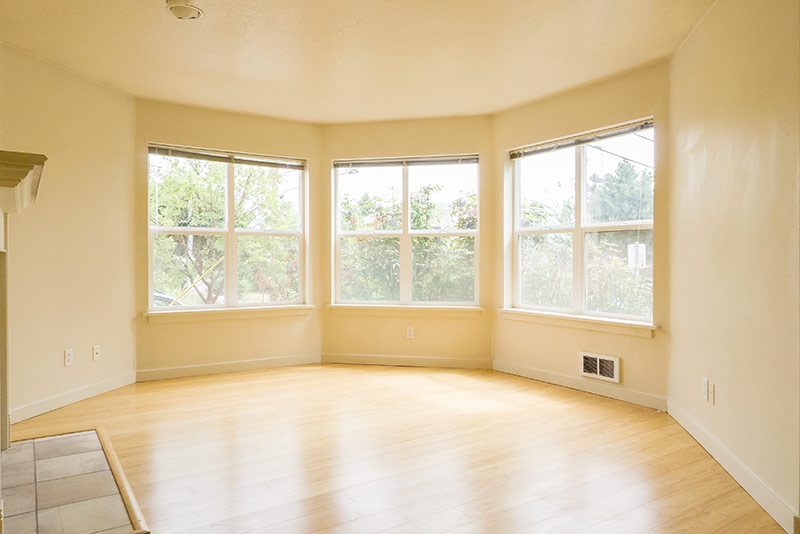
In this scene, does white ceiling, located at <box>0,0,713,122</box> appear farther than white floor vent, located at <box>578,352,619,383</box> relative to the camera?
No

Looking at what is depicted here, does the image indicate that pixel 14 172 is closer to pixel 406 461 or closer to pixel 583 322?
pixel 406 461

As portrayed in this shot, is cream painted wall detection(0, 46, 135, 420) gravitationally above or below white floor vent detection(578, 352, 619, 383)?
above

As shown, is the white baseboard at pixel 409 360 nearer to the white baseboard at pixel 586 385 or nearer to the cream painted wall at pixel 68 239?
the white baseboard at pixel 586 385

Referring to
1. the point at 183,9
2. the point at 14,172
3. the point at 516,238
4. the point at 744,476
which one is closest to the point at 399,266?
the point at 516,238

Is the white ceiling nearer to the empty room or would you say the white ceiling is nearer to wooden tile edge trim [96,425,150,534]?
the empty room

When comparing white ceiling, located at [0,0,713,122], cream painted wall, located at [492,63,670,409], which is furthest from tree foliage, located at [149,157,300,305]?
cream painted wall, located at [492,63,670,409]

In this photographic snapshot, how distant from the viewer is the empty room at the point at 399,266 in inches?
91.5

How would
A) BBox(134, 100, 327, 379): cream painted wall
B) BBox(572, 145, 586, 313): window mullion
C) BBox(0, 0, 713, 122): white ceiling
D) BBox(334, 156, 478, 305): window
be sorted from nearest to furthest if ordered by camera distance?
BBox(0, 0, 713, 122): white ceiling, BBox(572, 145, 586, 313): window mullion, BBox(134, 100, 327, 379): cream painted wall, BBox(334, 156, 478, 305): window

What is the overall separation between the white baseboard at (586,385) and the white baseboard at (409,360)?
201 mm

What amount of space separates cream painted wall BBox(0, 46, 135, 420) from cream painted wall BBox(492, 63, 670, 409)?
3.27m

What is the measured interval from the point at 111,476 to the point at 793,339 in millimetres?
3078

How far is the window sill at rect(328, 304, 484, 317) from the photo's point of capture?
5.14 metres

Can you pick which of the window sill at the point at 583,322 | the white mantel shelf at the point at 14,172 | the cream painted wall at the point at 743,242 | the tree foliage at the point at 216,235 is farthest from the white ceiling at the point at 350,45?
the window sill at the point at 583,322

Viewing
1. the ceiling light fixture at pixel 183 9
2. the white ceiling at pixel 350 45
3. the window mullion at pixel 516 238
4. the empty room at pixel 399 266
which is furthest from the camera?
the window mullion at pixel 516 238
